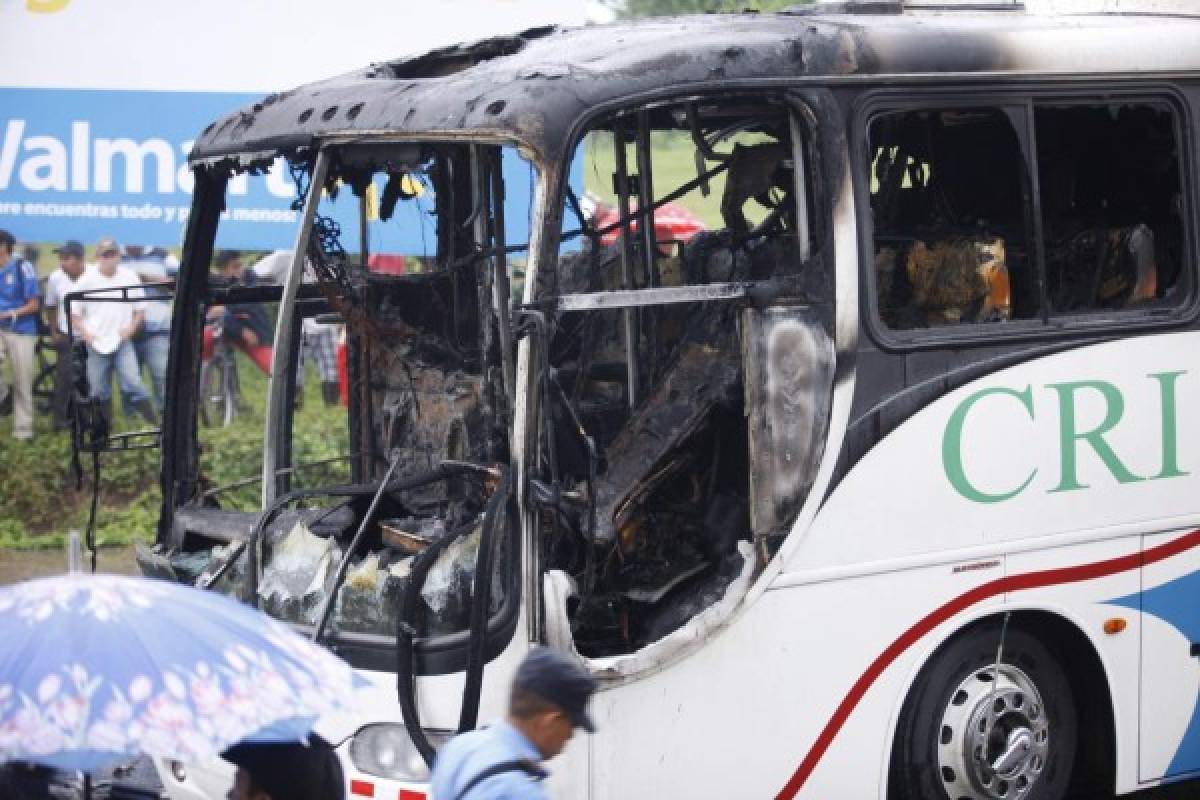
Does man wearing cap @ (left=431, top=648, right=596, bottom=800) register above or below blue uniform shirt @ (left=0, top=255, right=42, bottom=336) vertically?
below

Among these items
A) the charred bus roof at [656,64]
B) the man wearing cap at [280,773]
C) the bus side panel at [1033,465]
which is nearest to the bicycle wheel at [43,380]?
the charred bus roof at [656,64]

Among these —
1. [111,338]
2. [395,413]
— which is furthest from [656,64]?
[111,338]

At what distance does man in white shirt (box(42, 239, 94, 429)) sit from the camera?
15.3 meters

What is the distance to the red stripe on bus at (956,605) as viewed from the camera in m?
6.84

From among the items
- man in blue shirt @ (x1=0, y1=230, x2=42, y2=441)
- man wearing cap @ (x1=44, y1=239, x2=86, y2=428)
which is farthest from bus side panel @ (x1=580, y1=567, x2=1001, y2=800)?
man in blue shirt @ (x1=0, y1=230, x2=42, y2=441)

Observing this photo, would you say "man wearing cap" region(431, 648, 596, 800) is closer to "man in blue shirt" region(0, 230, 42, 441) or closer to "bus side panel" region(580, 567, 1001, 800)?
"bus side panel" region(580, 567, 1001, 800)

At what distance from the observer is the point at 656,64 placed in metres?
6.55

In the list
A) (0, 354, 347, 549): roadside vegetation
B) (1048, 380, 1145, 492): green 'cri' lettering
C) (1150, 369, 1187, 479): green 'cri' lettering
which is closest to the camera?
(1048, 380, 1145, 492): green 'cri' lettering

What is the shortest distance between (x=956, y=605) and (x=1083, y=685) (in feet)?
2.69

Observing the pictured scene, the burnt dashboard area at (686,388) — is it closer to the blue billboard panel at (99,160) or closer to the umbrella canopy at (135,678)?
the umbrella canopy at (135,678)

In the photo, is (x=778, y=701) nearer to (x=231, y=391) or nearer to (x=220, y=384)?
(x=231, y=391)

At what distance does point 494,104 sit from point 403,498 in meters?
1.52

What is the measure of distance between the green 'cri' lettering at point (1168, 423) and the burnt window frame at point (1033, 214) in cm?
19

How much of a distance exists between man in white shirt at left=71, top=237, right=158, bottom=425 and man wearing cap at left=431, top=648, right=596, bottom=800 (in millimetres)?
10978
